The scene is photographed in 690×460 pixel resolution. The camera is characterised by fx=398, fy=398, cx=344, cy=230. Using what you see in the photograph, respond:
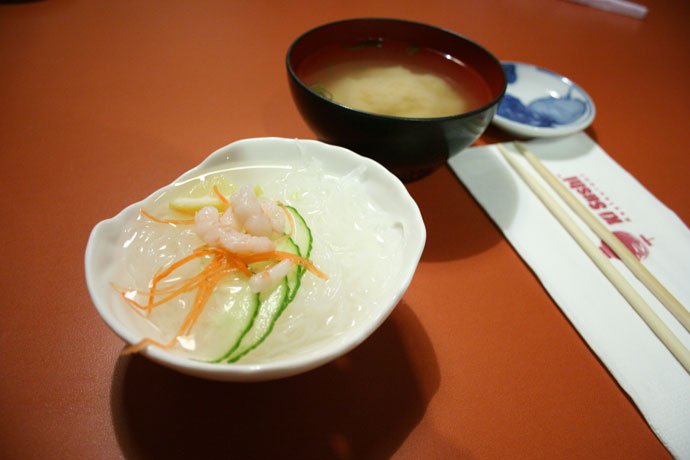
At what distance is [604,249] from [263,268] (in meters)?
1.05

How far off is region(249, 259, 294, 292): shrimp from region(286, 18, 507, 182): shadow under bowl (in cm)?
48

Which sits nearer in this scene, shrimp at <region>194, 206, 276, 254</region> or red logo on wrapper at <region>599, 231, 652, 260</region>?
shrimp at <region>194, 206, 276, 254</region>

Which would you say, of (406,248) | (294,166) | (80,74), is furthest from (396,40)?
(80,74)

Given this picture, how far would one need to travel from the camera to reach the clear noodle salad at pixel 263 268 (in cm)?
68

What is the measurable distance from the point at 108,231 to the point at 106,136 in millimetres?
899

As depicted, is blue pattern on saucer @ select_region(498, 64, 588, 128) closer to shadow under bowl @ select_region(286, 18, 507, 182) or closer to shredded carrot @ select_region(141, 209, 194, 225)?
shadow under bowl @ select_region(286, 18, 507, 182)

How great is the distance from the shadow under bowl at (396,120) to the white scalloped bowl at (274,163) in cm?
12

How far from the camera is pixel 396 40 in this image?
59.6 inches

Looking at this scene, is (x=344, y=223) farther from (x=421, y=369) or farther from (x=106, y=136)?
(x=106, y=136)

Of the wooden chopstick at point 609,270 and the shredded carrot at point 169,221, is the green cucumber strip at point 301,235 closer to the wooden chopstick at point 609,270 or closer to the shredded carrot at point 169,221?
the shredded carrot at point 169,221

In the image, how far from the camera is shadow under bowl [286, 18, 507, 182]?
1.02 meters

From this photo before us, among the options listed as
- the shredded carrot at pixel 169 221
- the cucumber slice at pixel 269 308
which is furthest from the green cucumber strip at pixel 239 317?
the shredded carrot at pixel 169 221

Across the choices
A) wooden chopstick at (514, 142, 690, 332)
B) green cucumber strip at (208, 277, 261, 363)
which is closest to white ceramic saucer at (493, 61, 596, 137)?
wooden chopstick at (514, 142, 690, 332)

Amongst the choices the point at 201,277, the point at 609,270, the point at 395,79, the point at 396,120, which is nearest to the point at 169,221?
the point at 201,277
